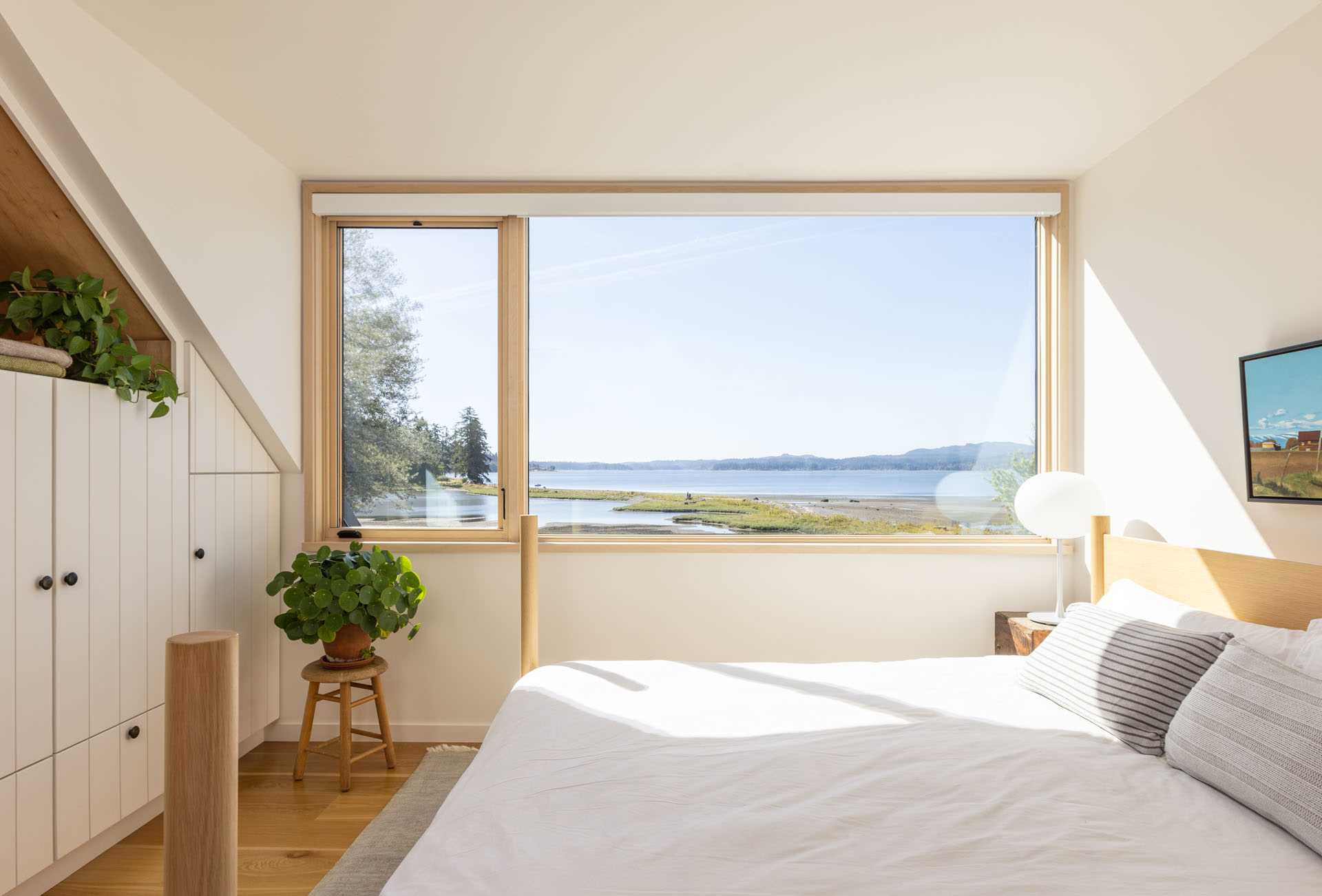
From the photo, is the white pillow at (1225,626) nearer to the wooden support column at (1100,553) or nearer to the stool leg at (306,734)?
the wooden support column at (1100,553)

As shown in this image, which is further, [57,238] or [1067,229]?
[1067,229]

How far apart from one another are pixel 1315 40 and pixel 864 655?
2666 mm

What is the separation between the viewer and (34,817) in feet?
7.25

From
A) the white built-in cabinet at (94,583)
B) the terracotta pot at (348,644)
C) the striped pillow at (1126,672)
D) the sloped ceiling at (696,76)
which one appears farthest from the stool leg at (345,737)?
the striped pillow at (1126,672)

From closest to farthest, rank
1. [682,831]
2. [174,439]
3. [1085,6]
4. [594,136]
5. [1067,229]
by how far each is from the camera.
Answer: [682,831] < [1085,6] < [174,439] < [594,136] < [1067,229]

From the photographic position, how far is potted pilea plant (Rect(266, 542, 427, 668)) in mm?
3059

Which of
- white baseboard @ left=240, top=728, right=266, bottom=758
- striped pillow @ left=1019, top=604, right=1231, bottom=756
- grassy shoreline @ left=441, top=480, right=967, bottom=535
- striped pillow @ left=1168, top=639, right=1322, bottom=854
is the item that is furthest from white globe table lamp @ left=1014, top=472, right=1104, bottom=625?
white baseboard @ left=240, top=728, right=266, bottom=758

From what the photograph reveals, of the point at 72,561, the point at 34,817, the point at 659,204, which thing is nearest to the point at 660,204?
the point at 659,204

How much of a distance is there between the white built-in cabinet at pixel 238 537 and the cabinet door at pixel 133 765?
41cm

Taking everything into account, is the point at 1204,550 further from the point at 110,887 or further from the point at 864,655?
the point at 110,887

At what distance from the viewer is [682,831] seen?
1453mm

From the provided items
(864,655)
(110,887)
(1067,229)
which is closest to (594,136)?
(1067,229)

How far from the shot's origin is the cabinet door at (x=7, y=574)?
2.11m

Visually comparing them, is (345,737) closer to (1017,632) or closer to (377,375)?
(377,375)
